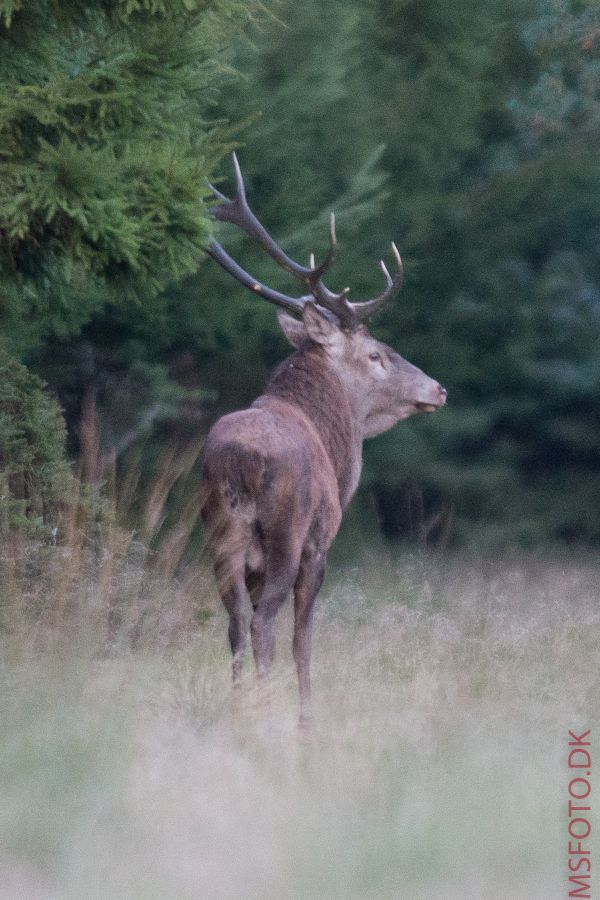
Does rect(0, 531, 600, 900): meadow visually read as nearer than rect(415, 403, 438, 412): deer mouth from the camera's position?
Yes

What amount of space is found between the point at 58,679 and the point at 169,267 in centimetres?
185

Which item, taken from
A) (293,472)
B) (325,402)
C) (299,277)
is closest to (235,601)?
(293,472)

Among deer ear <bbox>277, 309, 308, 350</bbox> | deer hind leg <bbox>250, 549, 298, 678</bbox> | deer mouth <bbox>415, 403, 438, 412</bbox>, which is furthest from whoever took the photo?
deer mouth <bbox>415, 403, 438, 412</bbox>

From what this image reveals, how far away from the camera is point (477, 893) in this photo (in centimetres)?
434

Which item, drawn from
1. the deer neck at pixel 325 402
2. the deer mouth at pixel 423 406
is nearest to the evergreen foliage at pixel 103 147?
the deer neck at pixel 325 402

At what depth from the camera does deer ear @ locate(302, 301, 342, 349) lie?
26.8ft

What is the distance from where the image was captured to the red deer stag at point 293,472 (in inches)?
273

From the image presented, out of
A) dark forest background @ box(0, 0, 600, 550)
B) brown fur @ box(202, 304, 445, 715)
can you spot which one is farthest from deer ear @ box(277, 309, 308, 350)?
dark forest background @ box(0, 0, 600, 550)

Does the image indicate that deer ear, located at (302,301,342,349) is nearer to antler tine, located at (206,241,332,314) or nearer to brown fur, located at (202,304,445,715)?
brown fur, located at (202,304,445,715)

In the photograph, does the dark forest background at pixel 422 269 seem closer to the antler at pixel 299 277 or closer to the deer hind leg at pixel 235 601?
the antler at pixel 299 277

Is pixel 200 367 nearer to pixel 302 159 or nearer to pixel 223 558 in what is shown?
pixel 302 159

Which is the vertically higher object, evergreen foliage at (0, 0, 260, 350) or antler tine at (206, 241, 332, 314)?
evergreen foliage at (0, 0, 260, 350)

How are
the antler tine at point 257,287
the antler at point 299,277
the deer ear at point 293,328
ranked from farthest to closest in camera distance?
the antler tine at point 257,287 < the deer ear at point 293,328 < the antler at point 299,277

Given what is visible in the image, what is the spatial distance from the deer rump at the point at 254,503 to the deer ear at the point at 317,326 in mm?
1198
